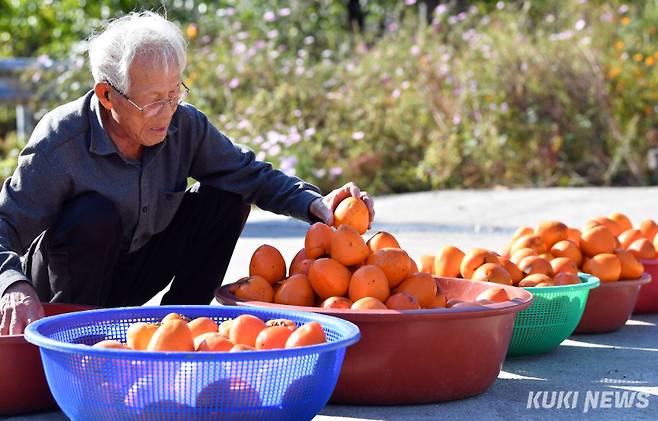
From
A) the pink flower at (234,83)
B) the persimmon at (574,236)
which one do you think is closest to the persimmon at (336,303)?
the persimmon at (574,236)

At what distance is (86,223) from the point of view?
353 centimetres

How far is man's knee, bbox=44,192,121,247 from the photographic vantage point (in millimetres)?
3533

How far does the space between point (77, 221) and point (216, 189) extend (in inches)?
26.1

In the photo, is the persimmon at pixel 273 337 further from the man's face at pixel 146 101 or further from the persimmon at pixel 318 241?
the man's face at pixel 146 101

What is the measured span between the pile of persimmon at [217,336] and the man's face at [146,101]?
0.80 metres

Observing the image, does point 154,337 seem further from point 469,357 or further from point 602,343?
point 602,343

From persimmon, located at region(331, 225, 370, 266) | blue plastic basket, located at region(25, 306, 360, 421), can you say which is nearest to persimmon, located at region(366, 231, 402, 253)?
persimmon, located at region(331, 225, 370, 266)

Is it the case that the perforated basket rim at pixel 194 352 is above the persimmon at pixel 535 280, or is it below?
above

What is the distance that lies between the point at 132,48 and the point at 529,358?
174 centimetres

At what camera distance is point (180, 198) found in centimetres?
393

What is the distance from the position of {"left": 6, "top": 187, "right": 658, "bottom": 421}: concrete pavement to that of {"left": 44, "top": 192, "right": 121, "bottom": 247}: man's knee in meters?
0.61

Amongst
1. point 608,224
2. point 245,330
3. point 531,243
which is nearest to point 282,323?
point 245,330

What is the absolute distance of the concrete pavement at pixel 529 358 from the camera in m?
3.21

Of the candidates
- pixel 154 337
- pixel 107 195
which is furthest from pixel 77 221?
pixel 154 337
